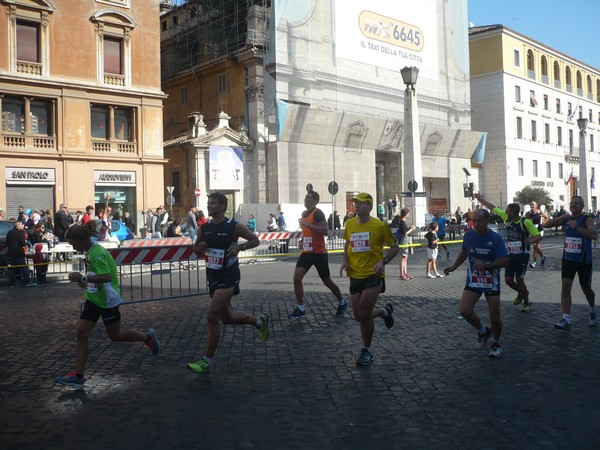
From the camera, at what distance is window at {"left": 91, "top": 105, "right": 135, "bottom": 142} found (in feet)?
106

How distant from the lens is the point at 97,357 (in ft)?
25.3

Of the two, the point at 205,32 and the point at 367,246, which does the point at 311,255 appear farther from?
the point at 205,32

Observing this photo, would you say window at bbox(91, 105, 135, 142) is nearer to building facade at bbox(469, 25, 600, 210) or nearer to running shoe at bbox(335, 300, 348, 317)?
running shoe at bbox(335, 300, 348, 317)

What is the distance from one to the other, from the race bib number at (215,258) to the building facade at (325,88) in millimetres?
28603

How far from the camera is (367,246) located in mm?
7145

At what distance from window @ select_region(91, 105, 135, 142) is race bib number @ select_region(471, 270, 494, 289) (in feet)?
90.4

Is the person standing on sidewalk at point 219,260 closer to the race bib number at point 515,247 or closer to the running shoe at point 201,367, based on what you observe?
the running shoe at point 201,367

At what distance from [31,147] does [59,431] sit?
2706 centimetres

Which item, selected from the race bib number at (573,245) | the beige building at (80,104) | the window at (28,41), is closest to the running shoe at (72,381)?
the race bib number at (573,245)

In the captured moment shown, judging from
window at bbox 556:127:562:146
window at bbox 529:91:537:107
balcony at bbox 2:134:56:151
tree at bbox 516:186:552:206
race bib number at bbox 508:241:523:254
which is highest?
window at bbox 529:91:537:107

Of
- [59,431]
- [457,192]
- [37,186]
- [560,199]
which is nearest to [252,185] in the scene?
[37,186]

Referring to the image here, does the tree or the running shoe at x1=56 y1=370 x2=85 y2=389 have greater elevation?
the tree

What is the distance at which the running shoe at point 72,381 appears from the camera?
625cm

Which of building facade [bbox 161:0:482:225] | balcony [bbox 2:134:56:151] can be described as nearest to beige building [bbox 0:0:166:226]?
balcony [bbox 2:134:56:151]
